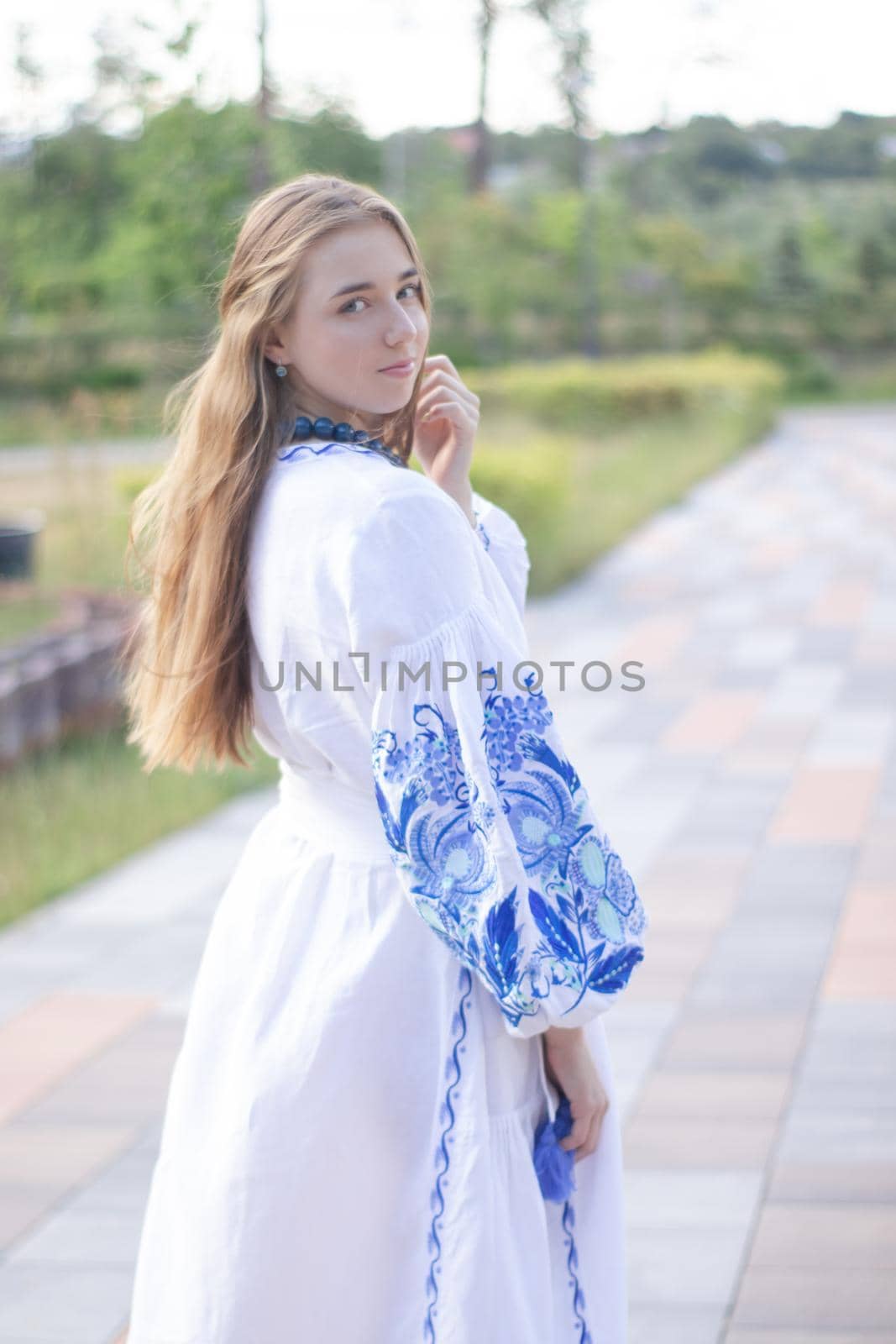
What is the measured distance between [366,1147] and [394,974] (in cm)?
16

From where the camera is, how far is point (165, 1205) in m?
1.59

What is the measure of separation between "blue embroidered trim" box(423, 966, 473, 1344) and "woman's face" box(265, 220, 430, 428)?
54 cm

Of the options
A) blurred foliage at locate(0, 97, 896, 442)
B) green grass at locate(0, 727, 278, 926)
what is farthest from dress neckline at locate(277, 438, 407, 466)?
blurred foliage at locate(0, 97, 896, 442)

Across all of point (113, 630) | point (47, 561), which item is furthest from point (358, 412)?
point (47, 561)

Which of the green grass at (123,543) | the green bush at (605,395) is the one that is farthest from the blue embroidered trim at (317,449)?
the green bush at (605,395)

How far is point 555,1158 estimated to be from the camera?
142 centimetres

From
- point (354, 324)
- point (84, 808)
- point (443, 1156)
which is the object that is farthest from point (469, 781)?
point (84, 808)

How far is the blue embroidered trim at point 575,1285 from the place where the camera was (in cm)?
147

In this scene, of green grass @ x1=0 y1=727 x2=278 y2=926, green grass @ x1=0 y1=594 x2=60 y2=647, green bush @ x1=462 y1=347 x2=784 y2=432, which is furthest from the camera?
green bush @ x1=462 y1=347 x2=784 y2=432

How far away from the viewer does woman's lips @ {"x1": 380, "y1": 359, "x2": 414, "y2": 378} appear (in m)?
1.46

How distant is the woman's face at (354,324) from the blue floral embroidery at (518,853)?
1.05 feet

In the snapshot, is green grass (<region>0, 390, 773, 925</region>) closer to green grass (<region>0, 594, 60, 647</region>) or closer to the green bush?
green grass (<region>0, 594, 60, 647</region>)

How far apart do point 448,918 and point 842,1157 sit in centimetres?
160

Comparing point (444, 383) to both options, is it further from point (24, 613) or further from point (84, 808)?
point (24, 613)
